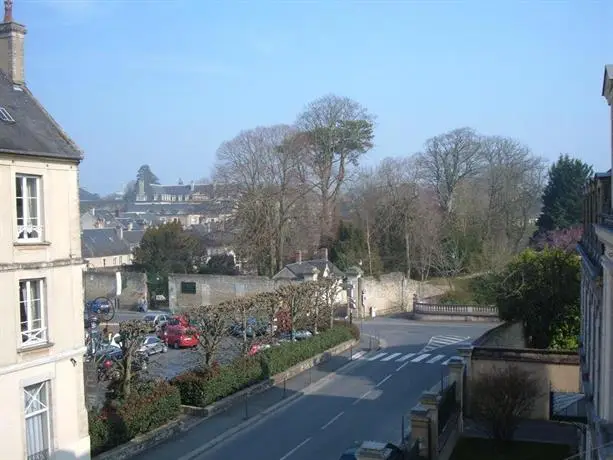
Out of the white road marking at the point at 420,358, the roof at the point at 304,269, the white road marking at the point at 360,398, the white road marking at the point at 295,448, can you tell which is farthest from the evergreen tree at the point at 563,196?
the white road marking at the point at 295,448

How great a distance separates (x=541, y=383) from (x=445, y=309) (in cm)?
2279

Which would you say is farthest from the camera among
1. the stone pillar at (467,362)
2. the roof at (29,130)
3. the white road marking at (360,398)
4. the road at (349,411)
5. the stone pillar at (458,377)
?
the white road marking at (360,398)

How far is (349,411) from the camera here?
955 inches

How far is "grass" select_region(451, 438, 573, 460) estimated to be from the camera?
19359 millimetres

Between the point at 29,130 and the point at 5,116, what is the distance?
0.60 m

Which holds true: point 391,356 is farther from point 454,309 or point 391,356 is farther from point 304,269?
point 304,269

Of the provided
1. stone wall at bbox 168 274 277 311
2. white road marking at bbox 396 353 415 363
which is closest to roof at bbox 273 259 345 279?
stone wall at bbox 168 274 277 311

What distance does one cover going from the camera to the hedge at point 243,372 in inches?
938

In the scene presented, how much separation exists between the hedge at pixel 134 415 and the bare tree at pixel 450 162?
41.1m

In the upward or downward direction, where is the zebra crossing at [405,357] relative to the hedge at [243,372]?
downward

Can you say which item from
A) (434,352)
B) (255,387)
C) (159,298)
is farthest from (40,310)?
(159,298)

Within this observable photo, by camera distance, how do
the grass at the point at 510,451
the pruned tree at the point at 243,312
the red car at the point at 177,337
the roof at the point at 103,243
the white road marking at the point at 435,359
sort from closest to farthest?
1. the grass at the point at 510,451
2. the pruned tree at the point at 243,312
3. the white road marking at the point at 435,359
4. the red car at the point at 177,337
5. the roof at the point at 103,243

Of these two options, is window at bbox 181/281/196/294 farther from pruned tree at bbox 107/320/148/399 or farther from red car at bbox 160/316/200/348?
pruned tree at bbox 107/320/148/399

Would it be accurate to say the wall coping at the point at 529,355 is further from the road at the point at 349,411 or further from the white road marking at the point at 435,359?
the white road marking at the point at 435,359
